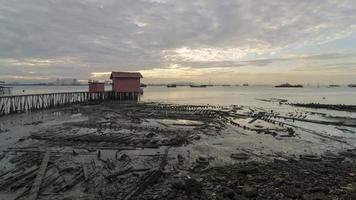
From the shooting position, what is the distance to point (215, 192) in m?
8.96

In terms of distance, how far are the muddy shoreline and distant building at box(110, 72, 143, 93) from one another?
35.7 meters

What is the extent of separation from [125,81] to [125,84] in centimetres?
60

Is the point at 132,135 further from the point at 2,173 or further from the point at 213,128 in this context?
the point at 2,173

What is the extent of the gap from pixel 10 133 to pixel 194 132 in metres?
13.0

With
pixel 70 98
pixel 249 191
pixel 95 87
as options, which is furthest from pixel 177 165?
pixel 95 87

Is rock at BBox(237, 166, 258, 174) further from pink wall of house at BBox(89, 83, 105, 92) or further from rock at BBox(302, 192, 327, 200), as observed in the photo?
pink wall of house at BBox(89, 83, 105, 92)

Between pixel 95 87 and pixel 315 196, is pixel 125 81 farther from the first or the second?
pixel 315 196

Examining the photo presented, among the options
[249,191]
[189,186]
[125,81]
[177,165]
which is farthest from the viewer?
[125,81]

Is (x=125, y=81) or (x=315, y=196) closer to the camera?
(x=315, y=196)

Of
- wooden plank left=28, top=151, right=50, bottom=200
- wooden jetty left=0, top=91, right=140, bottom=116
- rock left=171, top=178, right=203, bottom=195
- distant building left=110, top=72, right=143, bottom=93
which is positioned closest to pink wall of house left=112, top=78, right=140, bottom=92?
distant building left=110, top=72, right=143, bottom=93

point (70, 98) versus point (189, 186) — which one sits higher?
point (70, 98)

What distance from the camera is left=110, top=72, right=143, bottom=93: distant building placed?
56469mm

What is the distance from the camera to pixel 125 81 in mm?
56938

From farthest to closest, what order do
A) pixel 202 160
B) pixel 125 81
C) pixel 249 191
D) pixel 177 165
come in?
pixel 125 81 → pixel 202 160 → pixel 177 165 → pixel 249 191
